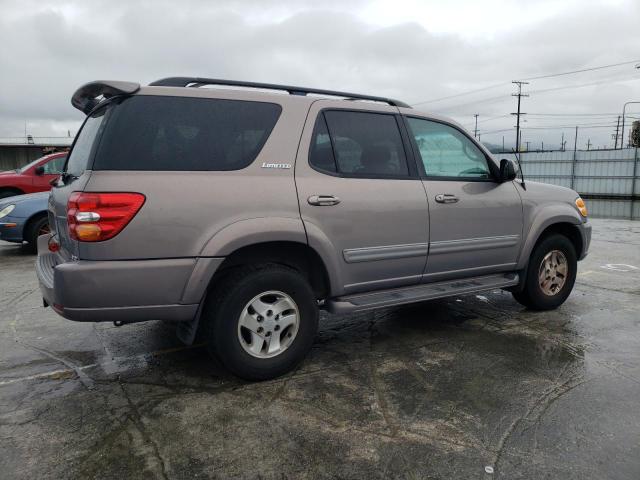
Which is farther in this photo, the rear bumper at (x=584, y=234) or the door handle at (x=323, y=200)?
the rear bumper at (x=584, y=234)

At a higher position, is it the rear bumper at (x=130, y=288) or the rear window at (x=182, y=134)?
the rear window at (x=182, y=134)

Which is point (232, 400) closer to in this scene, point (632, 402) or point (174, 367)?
point (174, 367)

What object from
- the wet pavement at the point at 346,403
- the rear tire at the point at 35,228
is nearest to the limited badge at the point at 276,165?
the wet pavement at the point at 346,403

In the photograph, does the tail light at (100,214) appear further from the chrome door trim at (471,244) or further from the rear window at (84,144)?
the chrome door trim at (471,244)

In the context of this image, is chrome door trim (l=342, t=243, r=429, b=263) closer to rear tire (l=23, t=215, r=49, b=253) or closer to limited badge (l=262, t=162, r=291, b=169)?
limited badge (l=262, t=162, r=291, b=169)

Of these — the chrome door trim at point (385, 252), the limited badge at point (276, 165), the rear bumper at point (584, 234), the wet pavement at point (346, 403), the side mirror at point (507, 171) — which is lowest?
the wet pavement at point (346, 403)

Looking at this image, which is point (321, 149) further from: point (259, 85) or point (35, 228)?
point (35, 228)

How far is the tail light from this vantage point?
2.75 meters

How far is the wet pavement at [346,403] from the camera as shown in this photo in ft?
7.93

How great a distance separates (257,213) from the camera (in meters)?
3.12

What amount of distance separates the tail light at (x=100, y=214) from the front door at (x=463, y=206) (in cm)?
222

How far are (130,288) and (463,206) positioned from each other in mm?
2626

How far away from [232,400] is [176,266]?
89cm

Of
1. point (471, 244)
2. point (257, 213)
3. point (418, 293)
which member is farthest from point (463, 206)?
point (257, 213)
